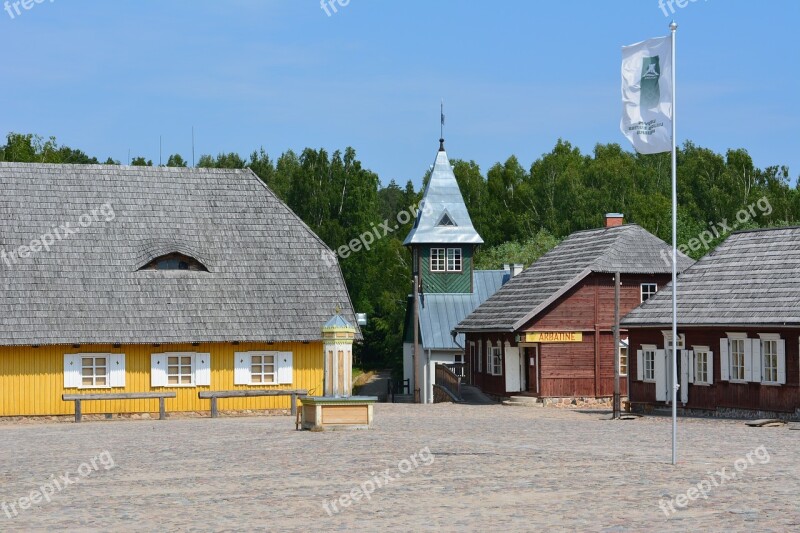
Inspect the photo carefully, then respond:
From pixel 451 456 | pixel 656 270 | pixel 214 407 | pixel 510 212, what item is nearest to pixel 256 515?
pixel 451 456

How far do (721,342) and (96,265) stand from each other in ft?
58.7

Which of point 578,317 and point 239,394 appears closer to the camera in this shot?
point 239,394

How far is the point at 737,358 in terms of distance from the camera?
114 feet

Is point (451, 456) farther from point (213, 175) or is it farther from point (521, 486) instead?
point (213, 175)

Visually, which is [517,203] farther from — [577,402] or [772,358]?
[772,358]

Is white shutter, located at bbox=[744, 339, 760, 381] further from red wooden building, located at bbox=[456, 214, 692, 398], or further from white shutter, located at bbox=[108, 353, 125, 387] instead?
white shutter, located at bbox=[108, 353, 125, 387]

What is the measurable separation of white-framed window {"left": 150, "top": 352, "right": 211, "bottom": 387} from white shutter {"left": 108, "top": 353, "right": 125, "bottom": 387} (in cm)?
92

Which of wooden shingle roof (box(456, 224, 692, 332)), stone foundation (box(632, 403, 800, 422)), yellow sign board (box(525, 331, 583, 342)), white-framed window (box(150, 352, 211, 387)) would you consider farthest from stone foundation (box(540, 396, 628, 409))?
white-framed window (box(150, 352, 211, 387))

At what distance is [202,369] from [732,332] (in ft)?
49.6

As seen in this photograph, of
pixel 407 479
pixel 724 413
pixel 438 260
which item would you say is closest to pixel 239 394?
pixel 724 413

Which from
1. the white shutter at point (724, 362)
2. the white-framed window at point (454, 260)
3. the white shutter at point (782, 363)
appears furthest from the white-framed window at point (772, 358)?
the white-framed window at point (454, 260)

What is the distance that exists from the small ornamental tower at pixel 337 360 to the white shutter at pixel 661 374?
1136 centimetres

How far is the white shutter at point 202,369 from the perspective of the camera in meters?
38.5

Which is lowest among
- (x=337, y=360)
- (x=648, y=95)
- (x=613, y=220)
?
(x=337, y=360)
